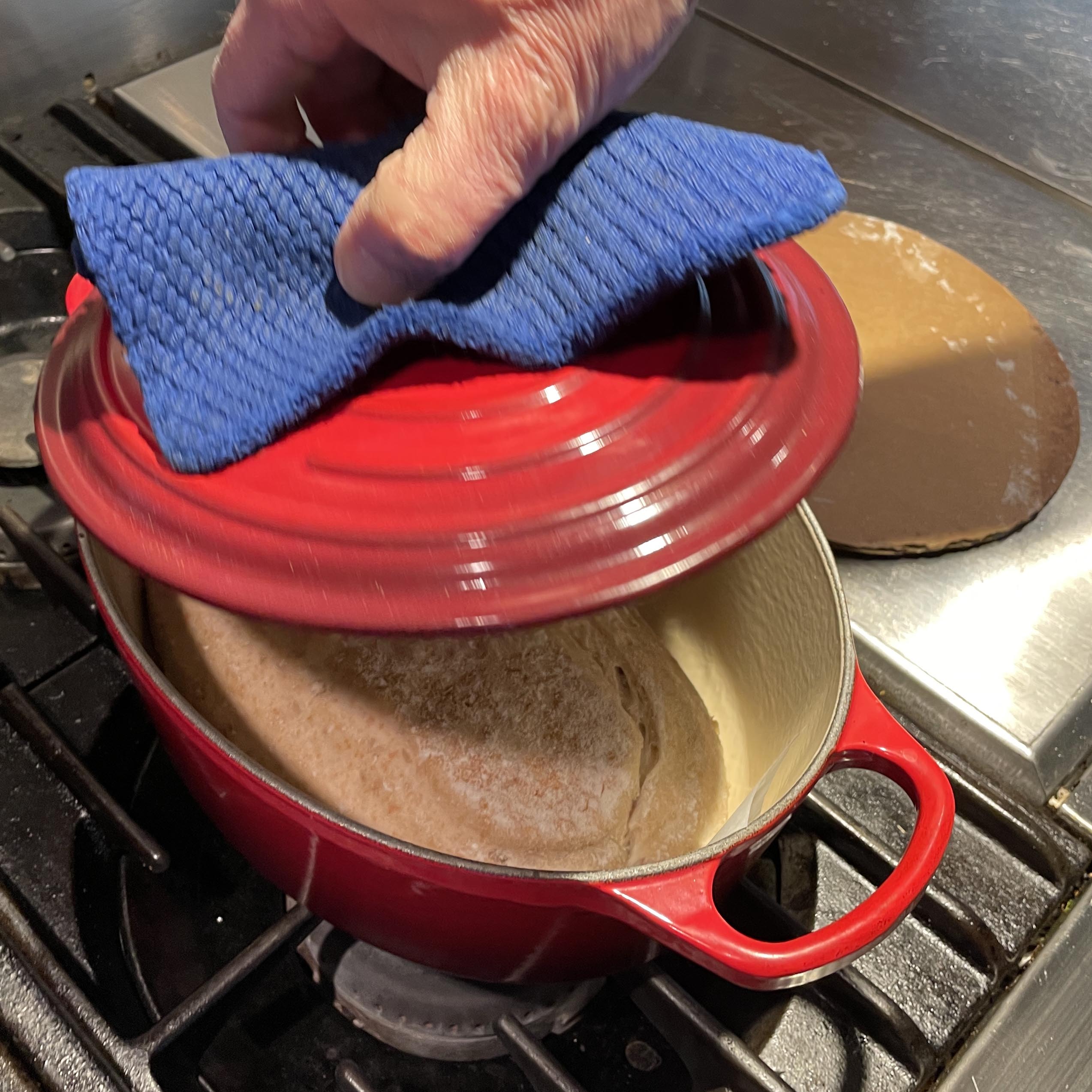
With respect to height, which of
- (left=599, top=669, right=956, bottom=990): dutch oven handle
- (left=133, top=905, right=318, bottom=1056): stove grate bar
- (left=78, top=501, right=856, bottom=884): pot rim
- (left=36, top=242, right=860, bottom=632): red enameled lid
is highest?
(left=36, top=242, right=860, bottom=632): red enameled lid

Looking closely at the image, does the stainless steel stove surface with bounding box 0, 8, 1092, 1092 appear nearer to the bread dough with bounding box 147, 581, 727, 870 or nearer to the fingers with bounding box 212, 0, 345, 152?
the bread dough with bounding box 147, 581, 727, 870

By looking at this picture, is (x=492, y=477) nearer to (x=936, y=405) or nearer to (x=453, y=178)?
(x=453, y=178)

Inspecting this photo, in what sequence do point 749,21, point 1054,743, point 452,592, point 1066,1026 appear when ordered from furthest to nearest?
1. point 749,21
2. point 1054,743
3. point 1066,1026
4. point 452,592

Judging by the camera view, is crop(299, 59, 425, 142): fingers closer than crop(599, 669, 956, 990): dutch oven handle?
No

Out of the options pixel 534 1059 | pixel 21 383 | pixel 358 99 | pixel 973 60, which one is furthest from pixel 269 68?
pixel 973 60

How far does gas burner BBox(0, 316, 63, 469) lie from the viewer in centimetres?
71

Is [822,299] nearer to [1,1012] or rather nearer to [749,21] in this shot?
[1,1012]

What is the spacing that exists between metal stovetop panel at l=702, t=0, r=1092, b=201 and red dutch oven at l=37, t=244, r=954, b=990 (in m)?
0.81

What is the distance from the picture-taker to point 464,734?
560mm

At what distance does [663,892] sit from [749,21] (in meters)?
1.18

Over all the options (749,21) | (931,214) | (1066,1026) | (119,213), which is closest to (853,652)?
(1066,1026)

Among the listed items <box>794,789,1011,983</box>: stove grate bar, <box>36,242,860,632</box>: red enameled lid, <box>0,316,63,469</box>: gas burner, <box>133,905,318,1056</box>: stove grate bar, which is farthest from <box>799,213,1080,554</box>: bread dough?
<box>0,316,63,469</box>: gas burner

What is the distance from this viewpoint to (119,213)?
1.21 ft

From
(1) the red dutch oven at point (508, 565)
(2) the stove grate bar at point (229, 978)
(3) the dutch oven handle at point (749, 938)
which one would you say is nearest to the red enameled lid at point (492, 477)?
(1) the red dutch oven at point (508, 565)
